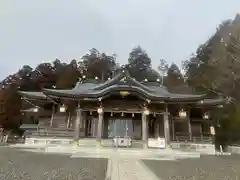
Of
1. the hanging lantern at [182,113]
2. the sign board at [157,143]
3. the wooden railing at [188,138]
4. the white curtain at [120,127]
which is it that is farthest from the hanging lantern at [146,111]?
the wooden railing at [188,138]

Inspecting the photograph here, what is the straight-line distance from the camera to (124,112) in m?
19.2

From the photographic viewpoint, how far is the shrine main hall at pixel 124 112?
59.8 ft

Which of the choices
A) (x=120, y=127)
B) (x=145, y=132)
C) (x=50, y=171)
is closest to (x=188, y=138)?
(x=145, y=132)

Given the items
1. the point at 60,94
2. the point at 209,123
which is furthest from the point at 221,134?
the point at 60,94

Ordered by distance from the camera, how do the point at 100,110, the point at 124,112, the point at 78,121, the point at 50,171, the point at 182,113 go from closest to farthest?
1. the point at 50,171
2. the point at 78,121
3. the point at 100,110
4. the point at 124,112
5. the point at 182,113

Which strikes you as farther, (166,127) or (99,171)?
(166,127)

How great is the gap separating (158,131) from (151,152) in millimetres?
5455

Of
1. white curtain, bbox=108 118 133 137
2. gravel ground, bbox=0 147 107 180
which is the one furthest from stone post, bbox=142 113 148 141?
gravel ground, bbox=0 147 107 180

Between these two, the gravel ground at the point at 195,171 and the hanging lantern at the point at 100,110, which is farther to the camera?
the hanging lantern at the point at 100,110

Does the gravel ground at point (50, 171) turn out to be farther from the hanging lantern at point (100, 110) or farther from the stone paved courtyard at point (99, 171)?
the hanging lantern at point (100, 110)

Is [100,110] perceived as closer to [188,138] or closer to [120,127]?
[120,127]

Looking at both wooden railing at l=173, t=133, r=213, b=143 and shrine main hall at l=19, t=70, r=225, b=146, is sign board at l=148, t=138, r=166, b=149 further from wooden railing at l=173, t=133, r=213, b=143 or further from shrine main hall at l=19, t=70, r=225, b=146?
wooden railing at l=173, t=133, r=213, b=143

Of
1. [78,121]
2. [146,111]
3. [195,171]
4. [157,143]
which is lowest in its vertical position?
[195,171]

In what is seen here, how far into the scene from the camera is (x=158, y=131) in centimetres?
2075
